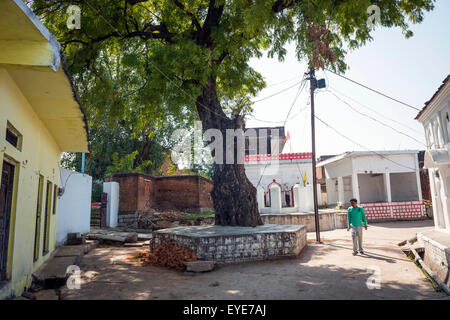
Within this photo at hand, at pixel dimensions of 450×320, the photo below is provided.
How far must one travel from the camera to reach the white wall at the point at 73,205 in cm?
1130

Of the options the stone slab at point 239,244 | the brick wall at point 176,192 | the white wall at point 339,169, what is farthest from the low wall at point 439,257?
the brick wall at point 176,192

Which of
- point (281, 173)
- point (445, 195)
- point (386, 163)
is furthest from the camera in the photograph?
point (281, 173)

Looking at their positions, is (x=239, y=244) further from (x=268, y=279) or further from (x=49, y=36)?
(x=49, y=36)

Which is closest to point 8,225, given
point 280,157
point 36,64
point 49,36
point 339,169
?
point 36,64

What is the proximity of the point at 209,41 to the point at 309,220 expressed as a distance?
10.6 meters

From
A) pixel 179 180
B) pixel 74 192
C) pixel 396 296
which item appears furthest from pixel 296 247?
pixel 179 180

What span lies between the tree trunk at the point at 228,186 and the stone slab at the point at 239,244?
5.38 ft

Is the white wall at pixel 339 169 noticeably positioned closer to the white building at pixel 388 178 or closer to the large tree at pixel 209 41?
the white building at pixel 388 178

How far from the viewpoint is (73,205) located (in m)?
12.3

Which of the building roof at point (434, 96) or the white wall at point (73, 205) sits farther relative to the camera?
the white wall at point (73, 205)

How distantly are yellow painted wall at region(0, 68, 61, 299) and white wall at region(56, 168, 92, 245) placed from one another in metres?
4.23

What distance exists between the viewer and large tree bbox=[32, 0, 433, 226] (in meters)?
8.27

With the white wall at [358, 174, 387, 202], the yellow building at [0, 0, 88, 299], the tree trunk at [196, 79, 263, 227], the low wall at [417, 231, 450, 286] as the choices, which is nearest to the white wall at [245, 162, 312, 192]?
the white wall at [358, 174, 387, 202]
